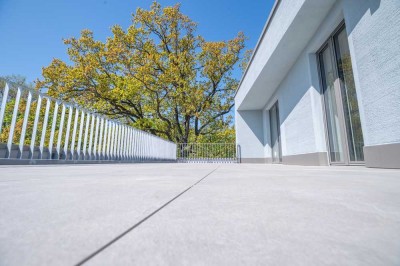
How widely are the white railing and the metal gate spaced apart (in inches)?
162

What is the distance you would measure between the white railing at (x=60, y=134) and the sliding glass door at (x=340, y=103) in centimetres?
431

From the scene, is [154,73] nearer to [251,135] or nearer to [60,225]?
[251,135]

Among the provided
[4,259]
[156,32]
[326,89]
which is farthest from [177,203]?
[156,32]

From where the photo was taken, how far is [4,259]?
0.23m

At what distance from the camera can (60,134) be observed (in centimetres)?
314

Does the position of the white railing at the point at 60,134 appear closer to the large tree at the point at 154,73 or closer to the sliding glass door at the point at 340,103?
the sliding glass door at the point at 340,103

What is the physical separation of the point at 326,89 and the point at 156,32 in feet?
39.0

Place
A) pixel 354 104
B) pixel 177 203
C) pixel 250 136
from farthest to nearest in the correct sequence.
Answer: pixel 250 136, pixel 354 104, pixel 177 203

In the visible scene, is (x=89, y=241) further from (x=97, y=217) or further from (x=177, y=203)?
(x=177, y=203)

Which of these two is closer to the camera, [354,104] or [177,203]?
[177,203]

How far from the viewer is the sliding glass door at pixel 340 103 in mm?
2883

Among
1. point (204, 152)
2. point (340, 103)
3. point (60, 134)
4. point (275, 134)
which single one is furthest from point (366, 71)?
point (204, 152)

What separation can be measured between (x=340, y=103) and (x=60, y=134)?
4.39m

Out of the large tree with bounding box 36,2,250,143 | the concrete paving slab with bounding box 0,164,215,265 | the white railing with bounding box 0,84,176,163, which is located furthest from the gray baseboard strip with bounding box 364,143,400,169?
the large tree with bounding box 36,2,250,143
